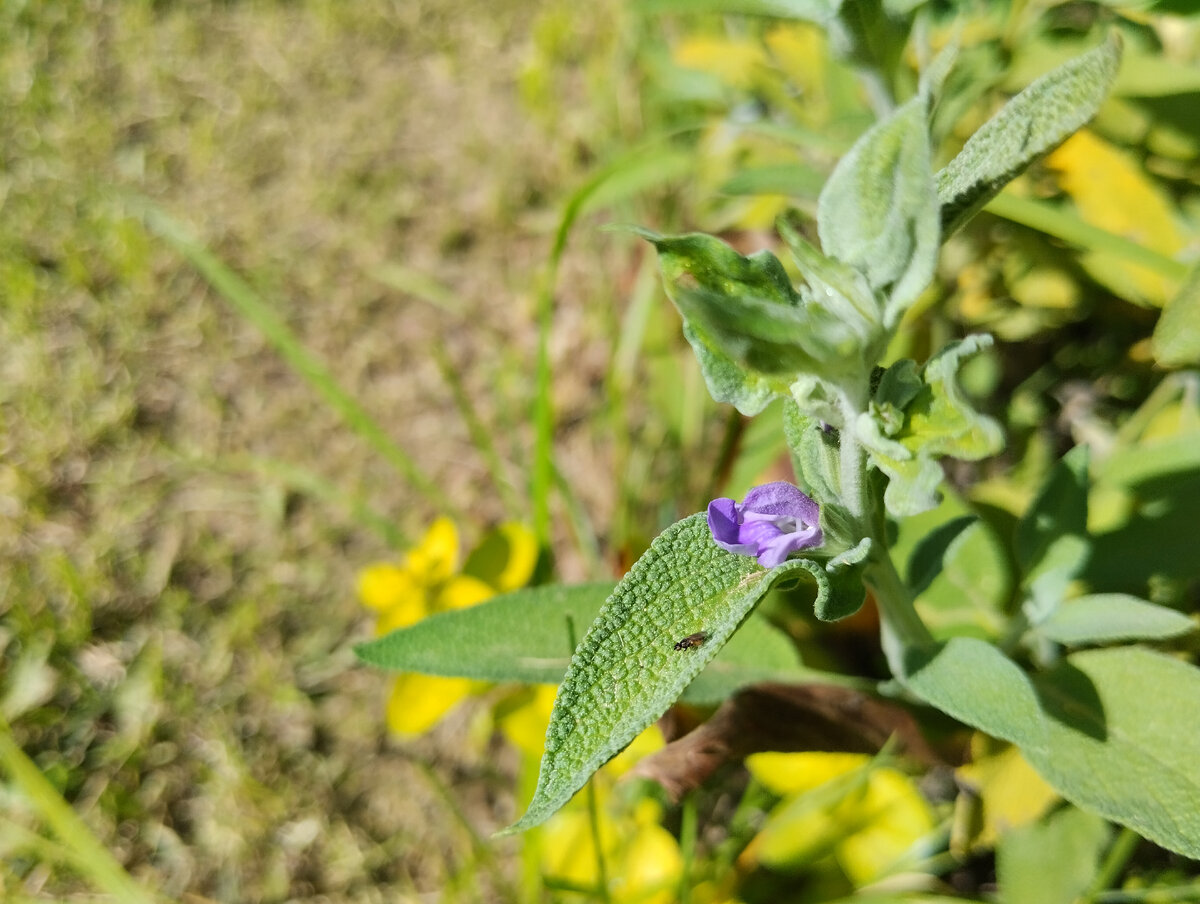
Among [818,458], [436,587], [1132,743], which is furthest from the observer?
[436,587]

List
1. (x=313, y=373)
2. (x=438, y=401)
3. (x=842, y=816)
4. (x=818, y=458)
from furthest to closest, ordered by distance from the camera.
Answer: (x=438, y=401) < (x=313, y=373) < (x=842, y=816) < (x=818, y=458)

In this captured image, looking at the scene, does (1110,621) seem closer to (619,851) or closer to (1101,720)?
(1101,720)

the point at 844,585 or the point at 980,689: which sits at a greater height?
the point at 844,585

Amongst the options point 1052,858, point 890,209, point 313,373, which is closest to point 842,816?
point 1052,858

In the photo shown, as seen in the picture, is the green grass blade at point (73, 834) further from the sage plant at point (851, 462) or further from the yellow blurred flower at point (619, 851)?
the sage plant at point (851, 462)

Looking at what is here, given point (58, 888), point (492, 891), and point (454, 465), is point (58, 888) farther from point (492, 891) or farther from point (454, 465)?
point (454, 465)

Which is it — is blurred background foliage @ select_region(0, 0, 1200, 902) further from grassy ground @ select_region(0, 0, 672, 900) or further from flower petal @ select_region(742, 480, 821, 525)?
flower petal @ select_region(742, 480, 821, 525)

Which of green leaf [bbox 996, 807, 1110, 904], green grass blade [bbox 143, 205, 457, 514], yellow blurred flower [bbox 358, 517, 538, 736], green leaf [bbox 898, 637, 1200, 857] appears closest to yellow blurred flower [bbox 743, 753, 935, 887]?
green leaf [bbox 996, 807, 1110, 904]
